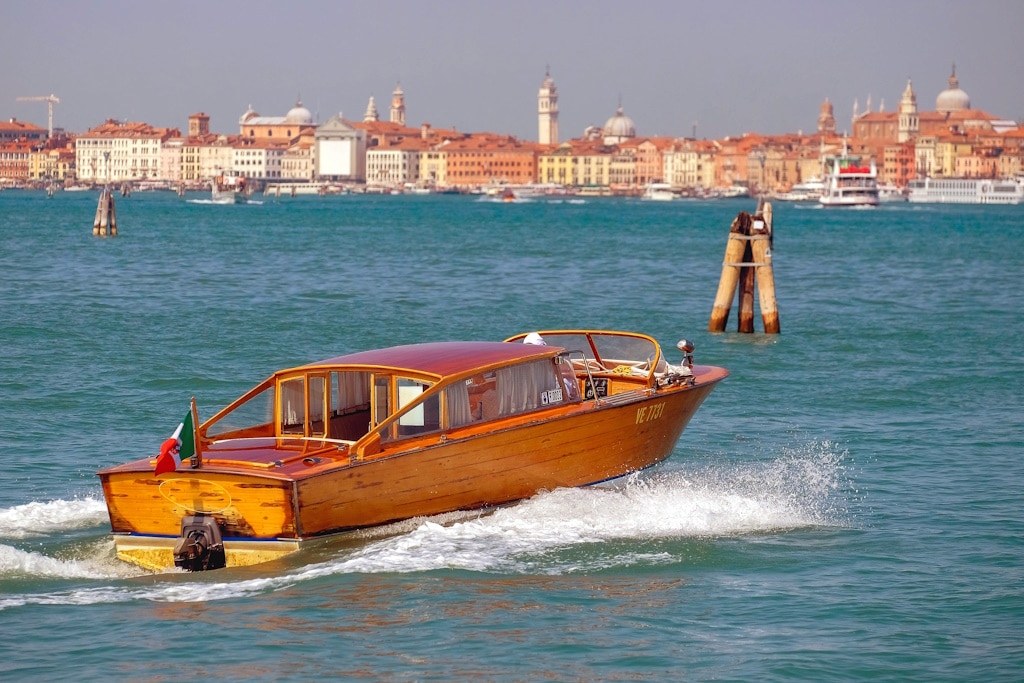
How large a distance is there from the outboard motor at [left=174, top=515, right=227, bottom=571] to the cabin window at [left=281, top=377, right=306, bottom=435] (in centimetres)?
170

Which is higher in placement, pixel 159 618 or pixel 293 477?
pixel 293 477

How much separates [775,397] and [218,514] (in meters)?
12.5

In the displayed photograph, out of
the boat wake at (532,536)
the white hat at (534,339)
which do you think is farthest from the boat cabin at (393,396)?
the boat wake at (532,536)

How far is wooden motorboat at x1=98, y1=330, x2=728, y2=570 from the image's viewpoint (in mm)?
12102

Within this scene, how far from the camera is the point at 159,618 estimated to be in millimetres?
11195

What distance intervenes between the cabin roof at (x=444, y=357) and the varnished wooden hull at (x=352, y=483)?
0.54 metres

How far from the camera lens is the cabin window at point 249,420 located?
13508 mm

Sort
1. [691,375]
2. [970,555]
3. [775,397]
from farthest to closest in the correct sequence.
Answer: [775,397], [691,375], [970,555]

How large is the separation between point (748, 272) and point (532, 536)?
60.3 ft

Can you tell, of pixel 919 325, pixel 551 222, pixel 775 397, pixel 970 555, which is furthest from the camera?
pixel 551 222

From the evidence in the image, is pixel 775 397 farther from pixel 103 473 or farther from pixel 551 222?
Answer: pixel 551 222

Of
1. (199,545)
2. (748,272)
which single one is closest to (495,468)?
(199,545)

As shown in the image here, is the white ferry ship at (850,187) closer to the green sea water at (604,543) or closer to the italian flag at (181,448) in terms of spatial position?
the green sea water at (604,543)

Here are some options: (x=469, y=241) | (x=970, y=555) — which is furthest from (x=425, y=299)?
(x=469, y=241)
